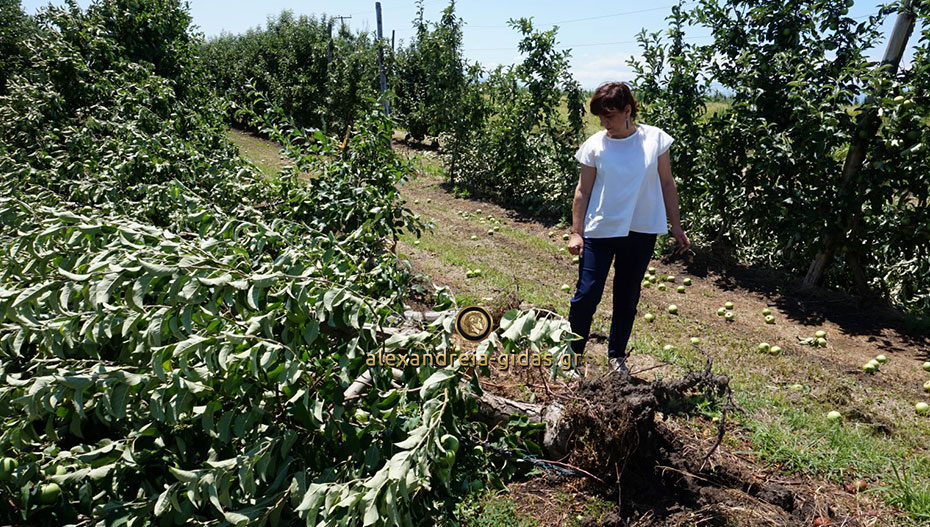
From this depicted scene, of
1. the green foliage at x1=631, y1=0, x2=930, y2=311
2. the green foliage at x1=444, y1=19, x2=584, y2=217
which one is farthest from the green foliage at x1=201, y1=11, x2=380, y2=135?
the green foliage at x1=631, y1=0, x2=930, y2=311

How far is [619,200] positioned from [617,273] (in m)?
0.47

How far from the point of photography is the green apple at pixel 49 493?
5.63 feet

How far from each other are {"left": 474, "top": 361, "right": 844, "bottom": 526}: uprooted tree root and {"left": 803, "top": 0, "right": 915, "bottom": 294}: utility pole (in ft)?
11.0

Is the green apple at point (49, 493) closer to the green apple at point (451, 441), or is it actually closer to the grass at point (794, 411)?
the green apple at point (451, 441)

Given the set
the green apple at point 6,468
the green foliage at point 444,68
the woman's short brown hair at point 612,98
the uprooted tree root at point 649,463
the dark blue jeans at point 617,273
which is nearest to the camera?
the green apple at point 6,468

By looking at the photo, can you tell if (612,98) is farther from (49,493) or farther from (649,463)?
(49,493)

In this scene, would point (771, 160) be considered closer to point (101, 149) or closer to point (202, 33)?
point (101, 149)

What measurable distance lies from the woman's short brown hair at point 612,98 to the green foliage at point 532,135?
199 inches

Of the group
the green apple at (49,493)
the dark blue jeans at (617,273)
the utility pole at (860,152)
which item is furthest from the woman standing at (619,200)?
the utility pole at (860,152)

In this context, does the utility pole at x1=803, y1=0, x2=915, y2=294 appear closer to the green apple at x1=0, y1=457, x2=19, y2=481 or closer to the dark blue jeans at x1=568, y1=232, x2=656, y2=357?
the dark blue jeans at x1=568, y1=232, x2=656, y2=357

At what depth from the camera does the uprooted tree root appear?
7.75ft

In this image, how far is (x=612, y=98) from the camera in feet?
9.86

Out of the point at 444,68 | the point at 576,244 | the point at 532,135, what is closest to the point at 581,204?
the point at 576,244

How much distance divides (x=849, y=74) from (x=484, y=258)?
12.7 ft
